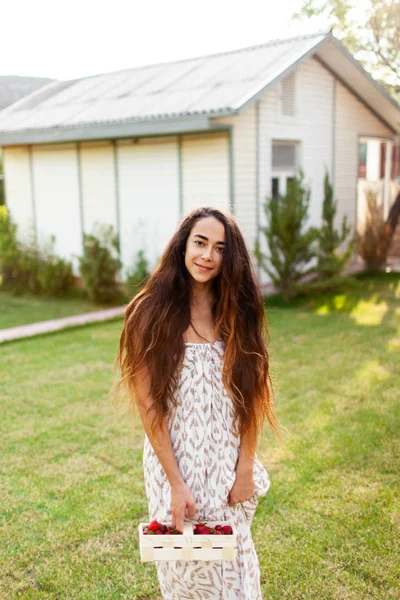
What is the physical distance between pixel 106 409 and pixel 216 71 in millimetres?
7146

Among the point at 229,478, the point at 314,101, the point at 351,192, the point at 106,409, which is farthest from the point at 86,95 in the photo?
the point at 229,478

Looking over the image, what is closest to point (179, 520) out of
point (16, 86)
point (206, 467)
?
point (206, 467)

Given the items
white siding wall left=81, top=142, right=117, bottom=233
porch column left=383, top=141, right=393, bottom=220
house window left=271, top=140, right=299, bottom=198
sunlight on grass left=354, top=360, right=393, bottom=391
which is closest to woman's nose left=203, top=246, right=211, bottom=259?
sunlight on grass left=354, top=360, right=393, bottom=391

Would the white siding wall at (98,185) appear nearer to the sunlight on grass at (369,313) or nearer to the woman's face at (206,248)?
the sunlight on grass at (369,313)

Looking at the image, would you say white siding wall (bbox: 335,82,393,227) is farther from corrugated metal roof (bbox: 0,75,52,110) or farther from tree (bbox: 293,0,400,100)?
corrugated metal roof (bbox: 0,75,52,110)

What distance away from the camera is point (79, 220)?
11.5m

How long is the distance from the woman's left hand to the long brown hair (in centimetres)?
12

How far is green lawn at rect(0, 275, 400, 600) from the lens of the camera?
2990 millimetres

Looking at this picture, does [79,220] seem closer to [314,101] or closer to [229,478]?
[314,101]

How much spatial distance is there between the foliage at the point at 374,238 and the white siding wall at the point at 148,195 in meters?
4.56

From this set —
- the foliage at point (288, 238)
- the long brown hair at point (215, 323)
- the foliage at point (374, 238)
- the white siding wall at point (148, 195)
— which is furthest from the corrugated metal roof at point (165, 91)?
the long brown hair at point (215, 323)

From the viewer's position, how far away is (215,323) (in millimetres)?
2246

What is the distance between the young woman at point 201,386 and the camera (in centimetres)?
216

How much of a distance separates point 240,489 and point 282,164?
362 inches
